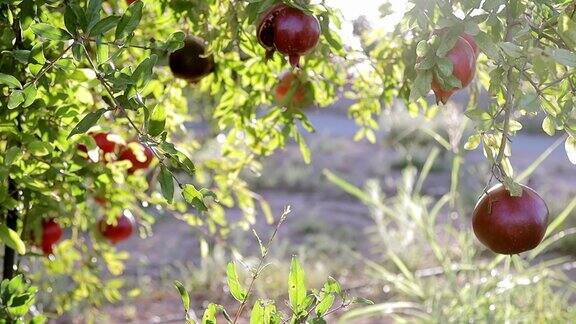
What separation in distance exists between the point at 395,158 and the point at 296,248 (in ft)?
9.86

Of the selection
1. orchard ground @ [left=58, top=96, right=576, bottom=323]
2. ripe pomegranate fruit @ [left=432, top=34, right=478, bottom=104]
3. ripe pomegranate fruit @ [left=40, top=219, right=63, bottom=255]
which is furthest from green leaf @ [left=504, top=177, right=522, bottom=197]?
orchard ground @ [left=58, top=96, right=576, bottom=323]

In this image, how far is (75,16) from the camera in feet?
3.02

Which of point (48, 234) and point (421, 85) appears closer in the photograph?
point (421, 85)

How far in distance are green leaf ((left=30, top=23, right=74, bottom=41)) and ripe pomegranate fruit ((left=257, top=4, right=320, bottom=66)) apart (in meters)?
0.25

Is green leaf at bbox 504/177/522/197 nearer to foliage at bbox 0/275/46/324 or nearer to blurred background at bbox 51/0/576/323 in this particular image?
blurred background at bbox 51/0/576/323

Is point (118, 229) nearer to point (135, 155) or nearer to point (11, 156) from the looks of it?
point (135, 155)

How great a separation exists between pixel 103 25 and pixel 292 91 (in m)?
0.55

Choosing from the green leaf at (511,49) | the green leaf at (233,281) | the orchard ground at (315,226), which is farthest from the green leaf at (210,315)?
the orchard ground at (315,226)

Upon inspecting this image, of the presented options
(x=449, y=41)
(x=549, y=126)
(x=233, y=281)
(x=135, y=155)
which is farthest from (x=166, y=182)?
(x=135, y=155)

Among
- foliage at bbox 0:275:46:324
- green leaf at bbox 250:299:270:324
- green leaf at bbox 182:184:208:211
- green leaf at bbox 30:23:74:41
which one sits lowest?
foliage at bbox 0:275:46:324

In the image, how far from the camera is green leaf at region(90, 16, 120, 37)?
0.93 meters

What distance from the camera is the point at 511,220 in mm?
965

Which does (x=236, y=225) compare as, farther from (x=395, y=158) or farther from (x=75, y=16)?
(x=395, y=158)

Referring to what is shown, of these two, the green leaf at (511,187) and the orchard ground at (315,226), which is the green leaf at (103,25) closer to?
the green leaf at (511,187)
